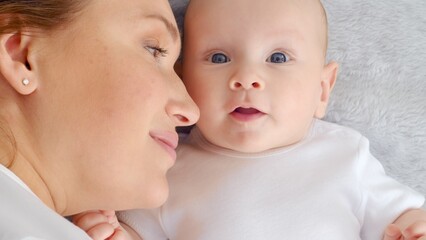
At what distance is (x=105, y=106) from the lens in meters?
1.28

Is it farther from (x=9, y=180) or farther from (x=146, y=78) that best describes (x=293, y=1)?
(x=9, y=180)

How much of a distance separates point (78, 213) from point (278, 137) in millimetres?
538

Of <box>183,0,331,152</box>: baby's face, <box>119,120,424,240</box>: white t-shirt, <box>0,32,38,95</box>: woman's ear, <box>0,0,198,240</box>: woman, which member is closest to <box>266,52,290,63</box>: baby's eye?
<box>183,0,331,152</box>: baby's face

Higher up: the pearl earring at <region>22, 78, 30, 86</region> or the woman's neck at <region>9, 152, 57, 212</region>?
the pearl earring at <region>22, 78, 30, 86</region>

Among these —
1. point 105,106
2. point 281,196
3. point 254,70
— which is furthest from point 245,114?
point 105,106

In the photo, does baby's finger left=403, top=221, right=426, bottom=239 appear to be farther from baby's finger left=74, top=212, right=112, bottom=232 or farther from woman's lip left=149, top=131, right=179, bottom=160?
baby's finger left=74, top=212, right=112, bottom=232

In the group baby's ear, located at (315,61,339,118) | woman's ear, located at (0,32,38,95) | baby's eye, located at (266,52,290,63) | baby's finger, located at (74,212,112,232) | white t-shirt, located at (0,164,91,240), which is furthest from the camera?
baby's ear, located at (315,61,339,118)

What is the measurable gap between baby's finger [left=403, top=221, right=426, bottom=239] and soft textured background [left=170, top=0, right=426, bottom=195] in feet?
1.37

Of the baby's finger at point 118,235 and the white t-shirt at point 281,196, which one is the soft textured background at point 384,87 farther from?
the baby's finger at point 118,235

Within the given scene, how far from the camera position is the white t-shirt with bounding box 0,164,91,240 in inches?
41.3

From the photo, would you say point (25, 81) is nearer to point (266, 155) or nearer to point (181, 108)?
point (181, 108)

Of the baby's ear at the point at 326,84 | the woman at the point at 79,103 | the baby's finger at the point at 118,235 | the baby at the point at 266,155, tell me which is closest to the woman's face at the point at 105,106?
the woman at the point at 79,103

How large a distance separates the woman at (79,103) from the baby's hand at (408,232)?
0.59 meters

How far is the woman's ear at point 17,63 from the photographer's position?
1.21m
